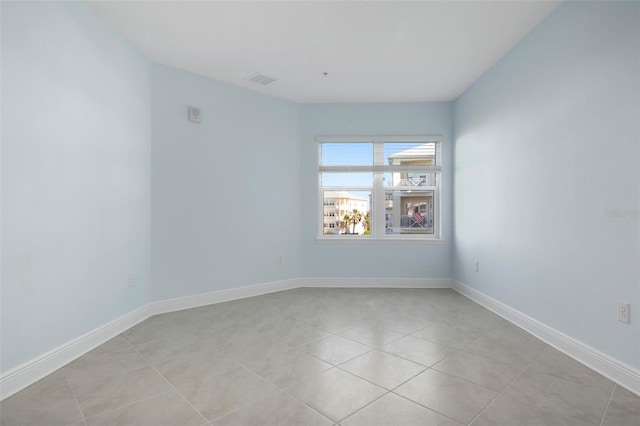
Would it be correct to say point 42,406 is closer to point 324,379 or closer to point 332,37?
point 324,379

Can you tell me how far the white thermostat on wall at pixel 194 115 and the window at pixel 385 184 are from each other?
5.62 ft

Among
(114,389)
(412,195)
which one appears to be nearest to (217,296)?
(114,389)

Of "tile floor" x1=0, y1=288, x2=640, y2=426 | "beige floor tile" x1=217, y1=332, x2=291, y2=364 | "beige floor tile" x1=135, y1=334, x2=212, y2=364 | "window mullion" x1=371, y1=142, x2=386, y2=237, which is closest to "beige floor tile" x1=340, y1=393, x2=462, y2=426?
"tile floor" x1=0, y1=288, x2=640, y2=426

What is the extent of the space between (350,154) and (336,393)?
11.3 feet

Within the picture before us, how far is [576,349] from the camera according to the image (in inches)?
89.8

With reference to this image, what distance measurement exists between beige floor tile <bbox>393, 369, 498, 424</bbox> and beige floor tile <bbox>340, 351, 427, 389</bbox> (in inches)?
2.7

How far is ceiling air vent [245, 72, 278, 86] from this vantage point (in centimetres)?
367

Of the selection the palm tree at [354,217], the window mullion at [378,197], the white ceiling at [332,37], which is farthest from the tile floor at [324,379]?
the white ceiling at [332,37]

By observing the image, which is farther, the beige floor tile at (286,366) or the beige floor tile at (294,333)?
the beige floor tile at (294,333)

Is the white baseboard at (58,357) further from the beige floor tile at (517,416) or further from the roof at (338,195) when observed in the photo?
the roof at (338,195)

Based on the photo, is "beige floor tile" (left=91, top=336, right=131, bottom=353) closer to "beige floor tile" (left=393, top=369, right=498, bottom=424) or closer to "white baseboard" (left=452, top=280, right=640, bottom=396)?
"beige floor tile" (left=393, top=369, right=498, bottom=424)

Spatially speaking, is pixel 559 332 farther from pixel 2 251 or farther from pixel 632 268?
pixel 2 251

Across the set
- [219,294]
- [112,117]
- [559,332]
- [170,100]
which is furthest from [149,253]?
[559,332]

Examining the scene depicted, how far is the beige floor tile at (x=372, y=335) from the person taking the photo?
258 cm
